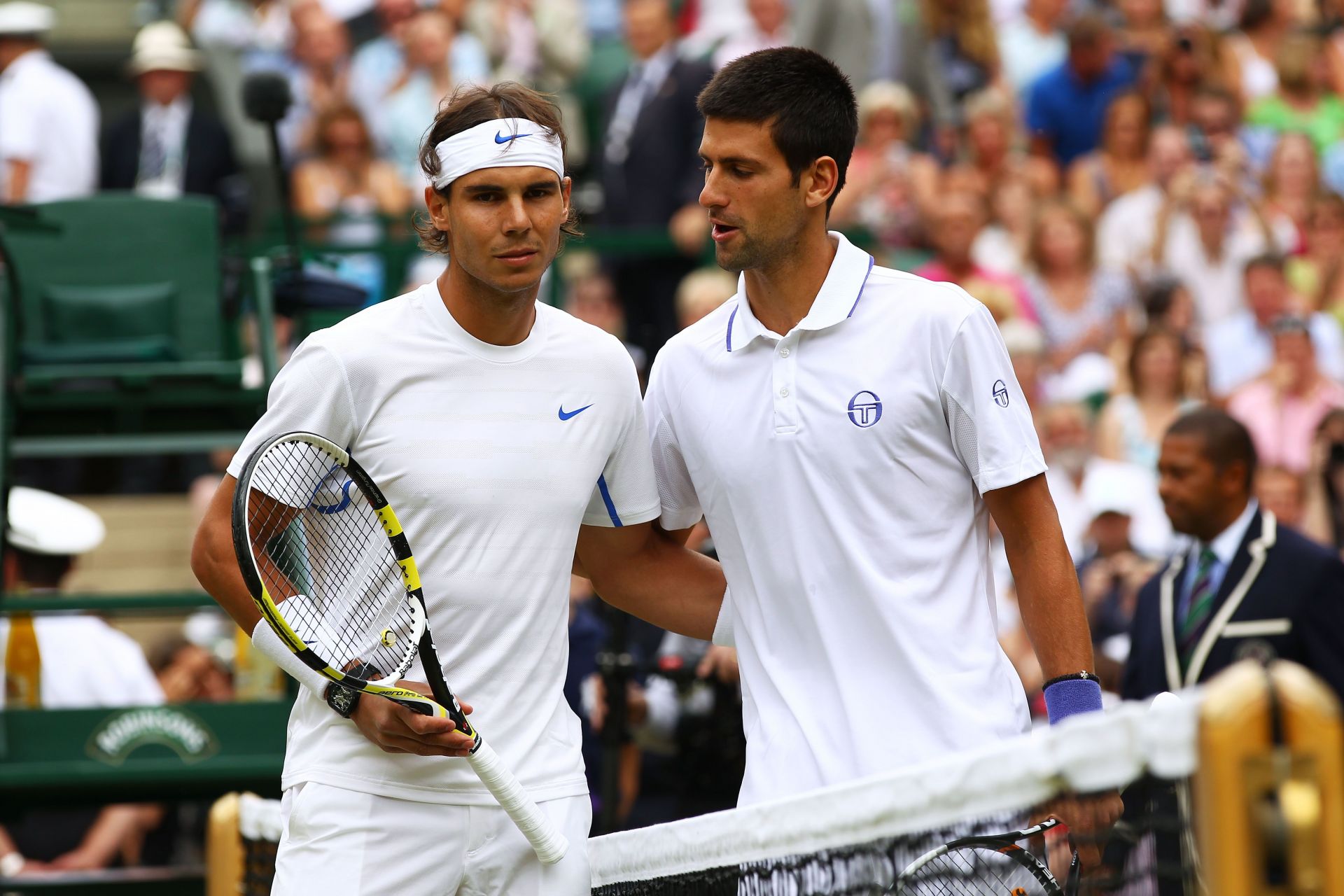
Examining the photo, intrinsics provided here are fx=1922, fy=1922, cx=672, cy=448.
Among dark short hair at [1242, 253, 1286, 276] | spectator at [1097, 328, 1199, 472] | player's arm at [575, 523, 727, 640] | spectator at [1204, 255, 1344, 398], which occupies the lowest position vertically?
player's arm at [575, 523, 727, 640]

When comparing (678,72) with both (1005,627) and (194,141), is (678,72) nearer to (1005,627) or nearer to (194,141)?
(194,141)

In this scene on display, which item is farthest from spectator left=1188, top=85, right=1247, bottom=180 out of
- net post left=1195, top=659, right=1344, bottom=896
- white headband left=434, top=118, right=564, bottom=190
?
net post left=1195, top=659, right=1344, bottom=896

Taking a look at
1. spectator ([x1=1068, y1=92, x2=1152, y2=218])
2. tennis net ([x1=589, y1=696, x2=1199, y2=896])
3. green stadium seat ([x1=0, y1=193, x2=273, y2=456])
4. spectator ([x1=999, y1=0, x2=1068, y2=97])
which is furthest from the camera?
spectator ([x1=999, y1=0, x2=1068, y2=97])

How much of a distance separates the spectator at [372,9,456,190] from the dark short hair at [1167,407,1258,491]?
5.98 metres

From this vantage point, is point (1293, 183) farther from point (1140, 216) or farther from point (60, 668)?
point (60, 668)

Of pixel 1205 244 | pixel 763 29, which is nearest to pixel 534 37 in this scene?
pixel 763 29

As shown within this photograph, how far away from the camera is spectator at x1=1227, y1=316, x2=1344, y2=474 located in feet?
32.1

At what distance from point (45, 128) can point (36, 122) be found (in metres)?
0.07

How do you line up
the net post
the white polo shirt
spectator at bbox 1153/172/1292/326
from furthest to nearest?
spectator at bbox 1153/172/1292/326, the white polo shirt, the net post

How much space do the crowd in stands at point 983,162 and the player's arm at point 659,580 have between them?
4.49 meters

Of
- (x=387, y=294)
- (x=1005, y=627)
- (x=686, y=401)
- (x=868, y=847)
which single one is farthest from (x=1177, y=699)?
(x=387, y=294)

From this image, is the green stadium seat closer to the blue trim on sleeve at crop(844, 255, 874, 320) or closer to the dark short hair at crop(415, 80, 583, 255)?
the dark short hair at crop(415, 80, 583, 255)

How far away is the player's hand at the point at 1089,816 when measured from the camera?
2939mm

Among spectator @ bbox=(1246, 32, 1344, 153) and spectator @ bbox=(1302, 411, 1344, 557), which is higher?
spectator @ bbox=(1246, 32, 1344, 153)
